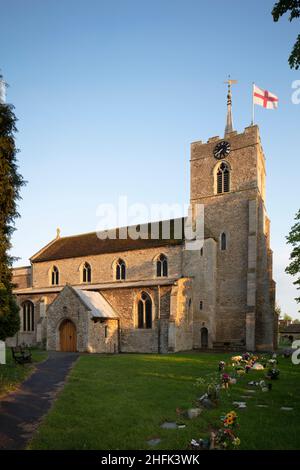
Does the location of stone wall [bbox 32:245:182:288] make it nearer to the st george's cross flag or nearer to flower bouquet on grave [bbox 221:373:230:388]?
the st george's cross flag

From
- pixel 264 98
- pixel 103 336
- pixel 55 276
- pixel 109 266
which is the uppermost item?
pixel 264 98

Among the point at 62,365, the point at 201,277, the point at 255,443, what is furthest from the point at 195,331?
the point at 255,443

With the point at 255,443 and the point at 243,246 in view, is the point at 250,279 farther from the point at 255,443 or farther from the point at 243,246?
the point at 255,443

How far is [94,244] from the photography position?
4056 cm

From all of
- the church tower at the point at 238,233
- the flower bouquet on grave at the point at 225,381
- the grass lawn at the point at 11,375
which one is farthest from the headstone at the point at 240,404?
the church tower at the point at 238,233

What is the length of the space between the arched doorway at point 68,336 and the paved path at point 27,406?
1167 centimetres

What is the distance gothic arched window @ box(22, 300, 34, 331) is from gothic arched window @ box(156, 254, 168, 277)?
1476 cm

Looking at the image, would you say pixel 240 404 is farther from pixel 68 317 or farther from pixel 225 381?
pixel 68 317

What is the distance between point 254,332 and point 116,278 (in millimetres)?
14855

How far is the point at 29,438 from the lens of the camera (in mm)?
8312

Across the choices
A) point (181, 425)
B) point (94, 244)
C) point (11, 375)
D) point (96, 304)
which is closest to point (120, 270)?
point (94, 244)

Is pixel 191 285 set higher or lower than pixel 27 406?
higher

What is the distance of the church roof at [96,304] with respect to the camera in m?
29.9

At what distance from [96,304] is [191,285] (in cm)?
902
